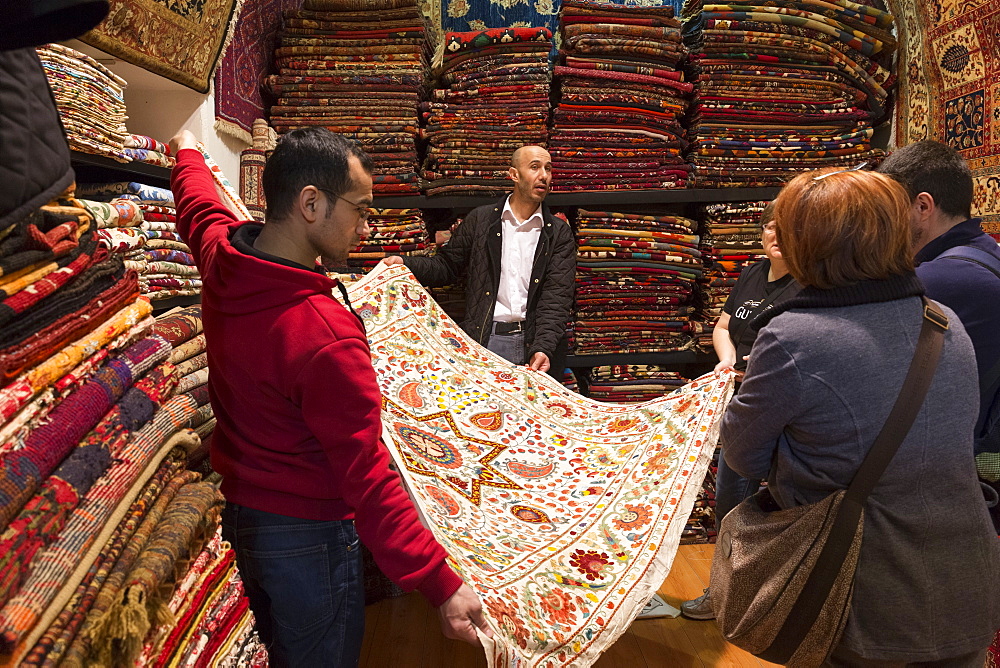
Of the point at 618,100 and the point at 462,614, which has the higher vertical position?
the point at 618,100

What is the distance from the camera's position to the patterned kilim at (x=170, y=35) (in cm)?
220

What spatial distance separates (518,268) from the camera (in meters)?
3.70

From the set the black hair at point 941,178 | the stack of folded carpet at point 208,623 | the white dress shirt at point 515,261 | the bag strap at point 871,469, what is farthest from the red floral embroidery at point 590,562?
the white dress shirt at point 515,261

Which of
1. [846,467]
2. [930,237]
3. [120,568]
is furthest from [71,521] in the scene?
[930,237]

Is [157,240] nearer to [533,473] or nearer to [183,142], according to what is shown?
[183,142]

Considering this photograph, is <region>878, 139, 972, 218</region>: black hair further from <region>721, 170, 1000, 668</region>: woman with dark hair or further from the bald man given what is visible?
the bald man

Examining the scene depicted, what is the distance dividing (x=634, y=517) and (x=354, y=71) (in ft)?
9.69

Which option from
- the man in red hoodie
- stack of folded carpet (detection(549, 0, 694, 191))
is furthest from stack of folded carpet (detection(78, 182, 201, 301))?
stack of folded carpet (detection(549, 0, 694, 191))

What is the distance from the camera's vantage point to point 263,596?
1.58 m

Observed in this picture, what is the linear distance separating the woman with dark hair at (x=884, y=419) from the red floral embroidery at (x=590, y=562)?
0.64 metres

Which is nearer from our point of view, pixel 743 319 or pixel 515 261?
pixel 743 319

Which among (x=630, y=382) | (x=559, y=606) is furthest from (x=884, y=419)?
(x=630, y=382)

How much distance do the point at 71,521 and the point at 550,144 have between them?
3.54 metres

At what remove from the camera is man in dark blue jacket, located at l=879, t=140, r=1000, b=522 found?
1918 mm
